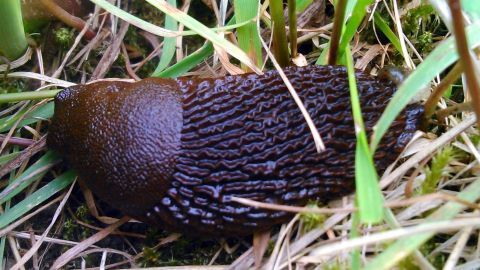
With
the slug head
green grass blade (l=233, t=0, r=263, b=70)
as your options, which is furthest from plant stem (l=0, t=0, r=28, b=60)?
green grass blade (l=233, t=0, r=263, b=70)

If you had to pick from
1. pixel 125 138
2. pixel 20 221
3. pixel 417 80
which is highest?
pixel 417 80

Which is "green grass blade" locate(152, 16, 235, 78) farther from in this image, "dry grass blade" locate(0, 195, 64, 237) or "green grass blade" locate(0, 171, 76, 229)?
"dry grass blade" locate(0, 195, 64, 237)

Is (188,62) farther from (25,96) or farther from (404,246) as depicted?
(404,246)

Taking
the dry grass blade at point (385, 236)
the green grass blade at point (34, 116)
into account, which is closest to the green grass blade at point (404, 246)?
the dry grass blade at point (385, 236)

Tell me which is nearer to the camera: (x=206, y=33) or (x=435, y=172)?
(x=435, y=172)

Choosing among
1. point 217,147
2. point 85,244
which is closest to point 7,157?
point 85,244

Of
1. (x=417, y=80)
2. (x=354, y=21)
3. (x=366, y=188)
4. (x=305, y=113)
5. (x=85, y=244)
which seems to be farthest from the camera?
(x=85, y=244)
